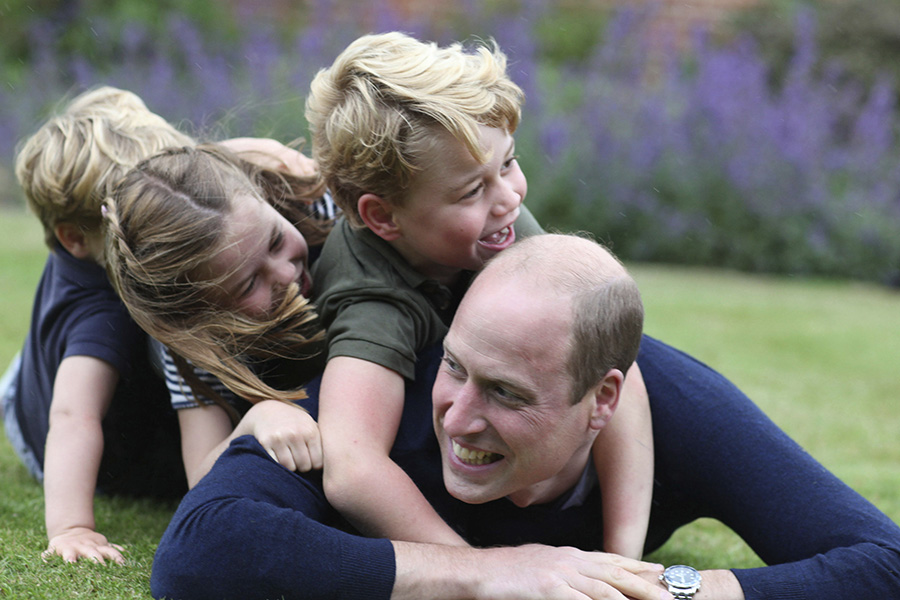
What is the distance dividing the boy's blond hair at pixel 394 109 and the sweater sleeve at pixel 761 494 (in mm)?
880

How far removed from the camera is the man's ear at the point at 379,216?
2.76 metres

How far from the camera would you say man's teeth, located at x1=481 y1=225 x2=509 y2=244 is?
9.17 feet

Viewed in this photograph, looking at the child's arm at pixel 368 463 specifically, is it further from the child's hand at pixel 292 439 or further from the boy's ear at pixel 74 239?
the boy's ear at pixel 74 239

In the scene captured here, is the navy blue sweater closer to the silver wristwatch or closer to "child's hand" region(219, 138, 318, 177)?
the silver wristwatch

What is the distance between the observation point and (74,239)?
3.30 meters

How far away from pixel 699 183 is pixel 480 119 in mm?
6080

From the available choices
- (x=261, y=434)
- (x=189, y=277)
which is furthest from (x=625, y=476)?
(x=189, y=277)

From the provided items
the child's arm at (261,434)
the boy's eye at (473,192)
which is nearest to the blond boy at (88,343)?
the child's arm at (261,434)

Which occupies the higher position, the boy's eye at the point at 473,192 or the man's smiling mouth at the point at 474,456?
the boy's eye at the point at 473,192

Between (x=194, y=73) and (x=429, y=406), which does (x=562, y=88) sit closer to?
(x=194, y=73)

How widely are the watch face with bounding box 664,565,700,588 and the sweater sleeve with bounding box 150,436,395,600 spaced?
671mm

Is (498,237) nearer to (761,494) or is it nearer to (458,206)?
(458,206)


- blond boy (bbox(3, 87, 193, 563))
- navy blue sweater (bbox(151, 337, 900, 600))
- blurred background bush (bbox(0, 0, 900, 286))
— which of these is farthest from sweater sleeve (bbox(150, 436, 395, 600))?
blurred background bush (bbox(0, 0, 900, 286))

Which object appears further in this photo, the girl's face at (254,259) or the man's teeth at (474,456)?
the girl's face at (254,259)
